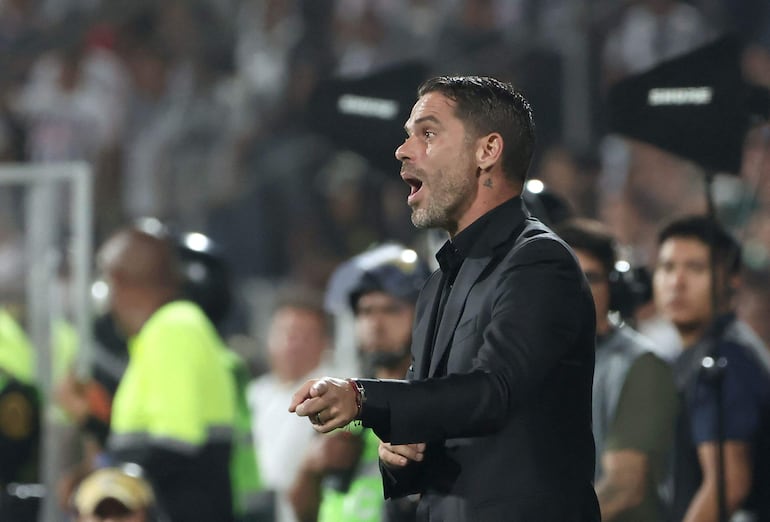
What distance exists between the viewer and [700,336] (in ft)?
13.9

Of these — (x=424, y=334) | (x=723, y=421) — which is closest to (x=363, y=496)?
(x=723, y=421)

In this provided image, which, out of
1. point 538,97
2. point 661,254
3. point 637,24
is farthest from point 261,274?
point 661,254

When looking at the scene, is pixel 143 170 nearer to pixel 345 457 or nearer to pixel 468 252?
pixel 345 457

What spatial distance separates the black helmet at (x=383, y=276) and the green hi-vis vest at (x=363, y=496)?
16.1 inches

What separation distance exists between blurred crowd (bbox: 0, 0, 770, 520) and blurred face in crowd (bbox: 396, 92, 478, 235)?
326 cm

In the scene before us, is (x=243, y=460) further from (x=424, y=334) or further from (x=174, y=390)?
(x=424, y=334)

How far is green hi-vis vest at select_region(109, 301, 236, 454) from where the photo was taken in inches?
178

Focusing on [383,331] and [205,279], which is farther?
[205,279]

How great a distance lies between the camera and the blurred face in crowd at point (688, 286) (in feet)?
13.9

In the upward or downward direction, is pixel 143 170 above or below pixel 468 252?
above

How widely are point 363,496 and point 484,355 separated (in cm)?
194

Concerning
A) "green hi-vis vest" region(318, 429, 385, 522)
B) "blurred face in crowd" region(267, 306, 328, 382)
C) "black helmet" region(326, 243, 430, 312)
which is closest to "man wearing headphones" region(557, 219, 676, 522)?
"black helmet" region(326, 243, 430, 312)

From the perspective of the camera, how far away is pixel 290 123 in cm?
875

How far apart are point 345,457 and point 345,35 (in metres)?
4.95
